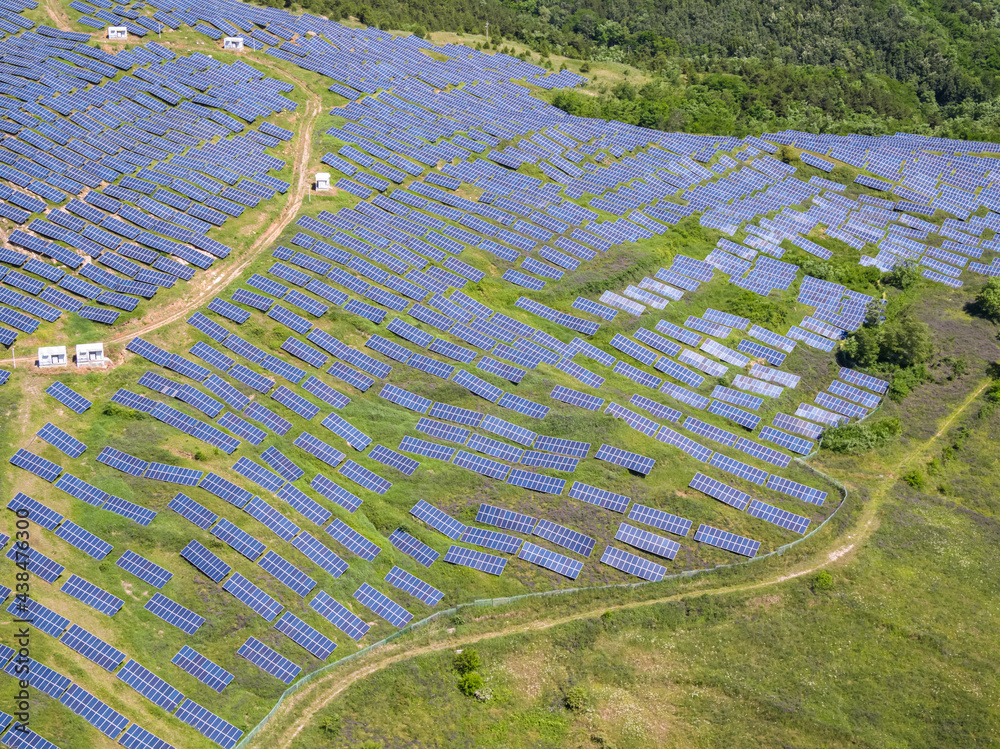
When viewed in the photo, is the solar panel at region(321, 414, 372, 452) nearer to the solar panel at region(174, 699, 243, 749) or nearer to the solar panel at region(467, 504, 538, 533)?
the solar panel at region(467, 504, 538, 533)

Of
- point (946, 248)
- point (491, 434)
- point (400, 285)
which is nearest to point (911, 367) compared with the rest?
point (946, 248)

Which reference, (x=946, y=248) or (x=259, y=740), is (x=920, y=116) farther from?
(x=259, y=740)

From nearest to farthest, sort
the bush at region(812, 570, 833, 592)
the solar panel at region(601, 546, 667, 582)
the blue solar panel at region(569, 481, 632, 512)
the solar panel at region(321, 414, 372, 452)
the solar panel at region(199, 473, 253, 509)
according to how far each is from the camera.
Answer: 1. the bush at region(812, 570, 833, 592)
2. the solar panel at region(601, 546, 667, 582)
3. the solar panel at region(199, 473, 253, 509)
4. the blue solar panel at region(569, 481, 632, 512)
5. the solar panel at region(321, 414, 372, 452)

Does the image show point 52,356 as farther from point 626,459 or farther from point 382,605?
point 626,459

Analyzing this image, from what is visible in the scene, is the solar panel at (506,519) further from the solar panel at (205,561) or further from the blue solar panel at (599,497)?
the solar panel at (205,561)

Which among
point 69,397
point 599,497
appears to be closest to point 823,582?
point 599,497

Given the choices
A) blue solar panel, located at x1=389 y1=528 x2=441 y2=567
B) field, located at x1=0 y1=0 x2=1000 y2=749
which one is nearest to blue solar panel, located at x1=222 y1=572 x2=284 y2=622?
field, located at x1=0 y1=0 x2=1000 y2=749
